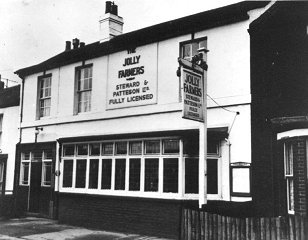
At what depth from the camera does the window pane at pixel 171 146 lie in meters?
11.1

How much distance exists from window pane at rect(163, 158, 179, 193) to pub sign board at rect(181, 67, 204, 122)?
2.62 m

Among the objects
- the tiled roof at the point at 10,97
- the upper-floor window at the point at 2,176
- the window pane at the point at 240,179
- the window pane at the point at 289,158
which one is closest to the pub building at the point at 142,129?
the window pane at the point at 240,179

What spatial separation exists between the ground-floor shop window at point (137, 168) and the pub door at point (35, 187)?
1.90 metres

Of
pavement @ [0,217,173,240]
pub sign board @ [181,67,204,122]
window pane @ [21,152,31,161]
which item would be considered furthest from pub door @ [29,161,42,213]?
pub sign board @ [181,67,204,122]

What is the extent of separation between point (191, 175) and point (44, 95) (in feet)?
27.8

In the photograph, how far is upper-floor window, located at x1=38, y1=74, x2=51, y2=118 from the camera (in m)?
16.1

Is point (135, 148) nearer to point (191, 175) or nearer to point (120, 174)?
point (120, 174)

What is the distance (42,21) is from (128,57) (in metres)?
3.22

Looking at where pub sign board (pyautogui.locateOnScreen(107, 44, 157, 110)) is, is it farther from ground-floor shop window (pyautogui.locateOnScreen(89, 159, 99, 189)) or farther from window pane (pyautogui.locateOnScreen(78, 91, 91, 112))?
ground-floor shop window (pyautogui.locateOnScreen(89, 159, 99, 189))

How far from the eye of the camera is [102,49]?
45.8 feet

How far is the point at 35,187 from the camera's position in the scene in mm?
15875

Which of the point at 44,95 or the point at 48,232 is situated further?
the point at 44,95

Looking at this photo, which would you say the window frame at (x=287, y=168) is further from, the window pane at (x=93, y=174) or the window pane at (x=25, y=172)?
the window pane at (x=25, y=172)

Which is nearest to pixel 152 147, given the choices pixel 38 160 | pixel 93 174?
pixel 93 174
